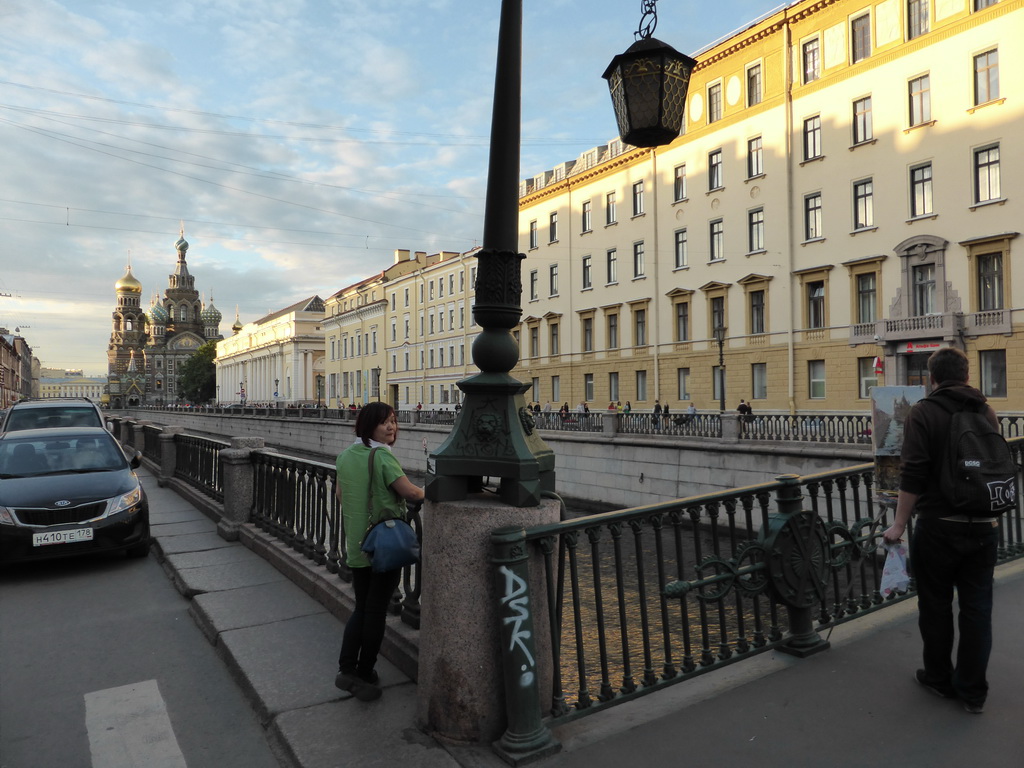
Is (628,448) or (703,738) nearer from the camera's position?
(703,738)

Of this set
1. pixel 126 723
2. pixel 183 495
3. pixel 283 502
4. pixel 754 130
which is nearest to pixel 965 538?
pixel 126 723


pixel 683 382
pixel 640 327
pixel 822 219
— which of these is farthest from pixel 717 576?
pixel 640 327

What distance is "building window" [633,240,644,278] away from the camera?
1534 inches

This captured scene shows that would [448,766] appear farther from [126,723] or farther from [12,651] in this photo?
[12,651]

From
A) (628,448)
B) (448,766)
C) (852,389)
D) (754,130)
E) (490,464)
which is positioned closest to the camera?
(448,766)

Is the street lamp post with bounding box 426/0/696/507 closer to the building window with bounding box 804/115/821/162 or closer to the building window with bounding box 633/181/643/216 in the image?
the building window with bounding box 804/115/821/162

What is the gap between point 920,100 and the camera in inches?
1033

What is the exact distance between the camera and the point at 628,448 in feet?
77.0

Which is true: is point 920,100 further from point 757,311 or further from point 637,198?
point 637,198

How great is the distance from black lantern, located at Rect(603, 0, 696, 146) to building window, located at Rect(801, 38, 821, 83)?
1161 inches

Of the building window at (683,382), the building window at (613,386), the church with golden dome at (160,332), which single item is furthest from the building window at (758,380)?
the church with golden dome at (160,332)

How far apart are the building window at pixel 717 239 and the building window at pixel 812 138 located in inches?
191

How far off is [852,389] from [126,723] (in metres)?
28.3

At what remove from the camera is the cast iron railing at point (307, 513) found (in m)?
5.13
